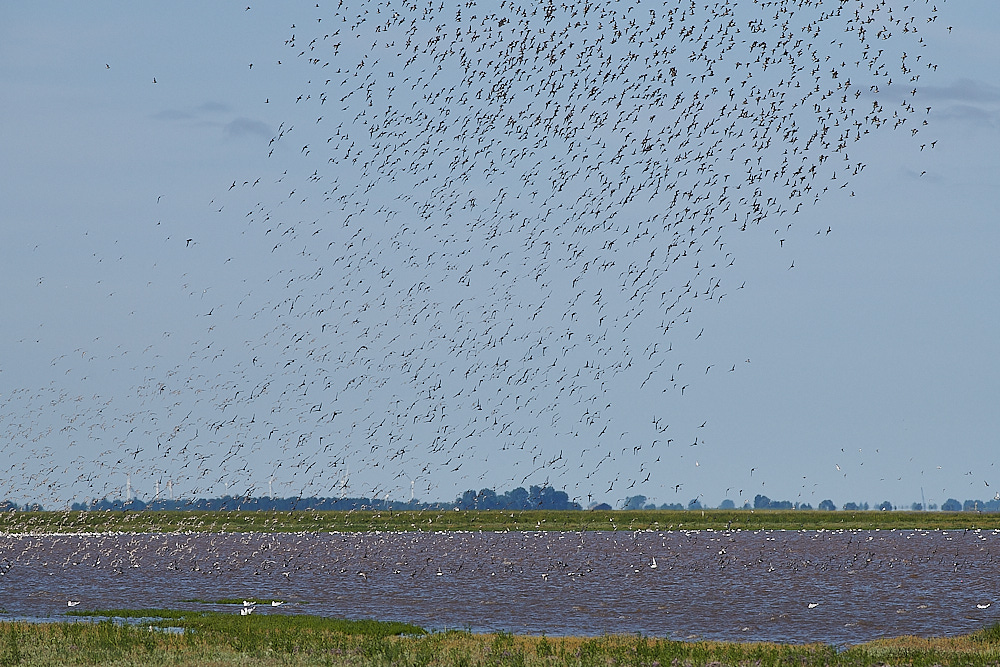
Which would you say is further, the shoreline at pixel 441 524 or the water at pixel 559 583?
the shoreline at pixel 441 524

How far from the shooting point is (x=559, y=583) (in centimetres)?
6444

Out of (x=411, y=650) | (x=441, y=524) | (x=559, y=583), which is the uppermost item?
(x=441, y=524)

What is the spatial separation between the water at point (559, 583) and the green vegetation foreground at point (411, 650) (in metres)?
6.72

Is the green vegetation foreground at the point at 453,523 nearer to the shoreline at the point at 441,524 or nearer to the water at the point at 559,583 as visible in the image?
the shoreline at the point at 441,524

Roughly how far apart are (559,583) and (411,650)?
33959 millimetres

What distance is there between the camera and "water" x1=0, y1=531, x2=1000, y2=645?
46125 millimetres

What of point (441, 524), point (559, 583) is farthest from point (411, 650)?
point (441, 524)

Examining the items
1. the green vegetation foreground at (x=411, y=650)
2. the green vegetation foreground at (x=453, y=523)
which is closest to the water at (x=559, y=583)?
the green vegetation foreground at (x=411, y=650)

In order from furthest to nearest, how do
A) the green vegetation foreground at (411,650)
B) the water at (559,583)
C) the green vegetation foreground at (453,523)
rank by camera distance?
the green vegetation foreground at (453,523), the water at (559,583), the green vegetation foreground at (411,650)

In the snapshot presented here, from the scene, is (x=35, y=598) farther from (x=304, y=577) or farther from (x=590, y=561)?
(x=590, y=561)

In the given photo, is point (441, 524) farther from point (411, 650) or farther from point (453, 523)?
point (411, 650)

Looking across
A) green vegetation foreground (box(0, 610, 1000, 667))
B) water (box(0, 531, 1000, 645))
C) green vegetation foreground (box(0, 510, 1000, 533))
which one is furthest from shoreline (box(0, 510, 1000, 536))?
green vegetation foreground (box(0, 610, 1000, 667))

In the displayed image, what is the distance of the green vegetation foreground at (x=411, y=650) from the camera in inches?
1132

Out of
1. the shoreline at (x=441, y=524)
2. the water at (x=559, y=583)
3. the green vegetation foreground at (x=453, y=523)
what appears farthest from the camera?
the green vegetation foreground at (x=453, y=523)
